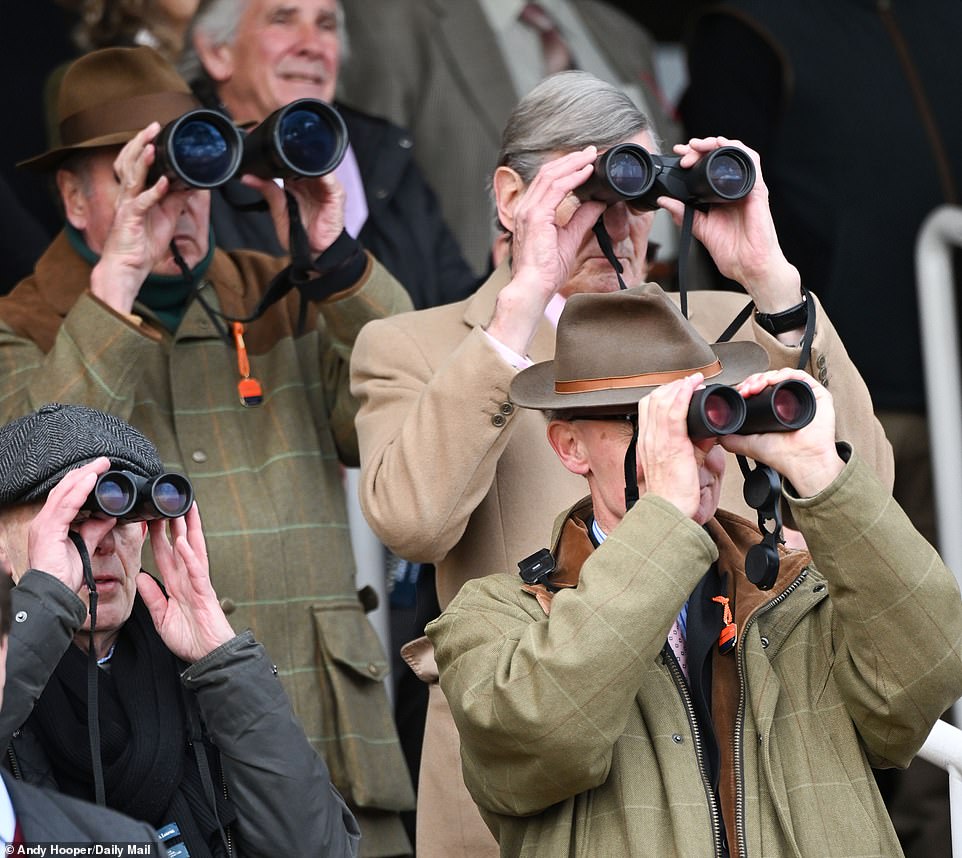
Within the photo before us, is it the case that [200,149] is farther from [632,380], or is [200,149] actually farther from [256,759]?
[256,759]

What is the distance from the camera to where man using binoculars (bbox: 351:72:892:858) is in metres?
2.97

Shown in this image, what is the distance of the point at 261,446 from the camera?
11.5 ft

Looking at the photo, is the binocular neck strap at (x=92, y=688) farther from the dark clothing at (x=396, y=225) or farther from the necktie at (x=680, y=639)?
the dark clothing at (x=396, y=225)

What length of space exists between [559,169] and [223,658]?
3.04 ft

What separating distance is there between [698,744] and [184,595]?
74 centimetres

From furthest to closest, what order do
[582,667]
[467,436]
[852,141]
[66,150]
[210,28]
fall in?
1. [852,141]
2. [210,28]
3. [66,150]
4. [467,436]
5. [582,667]

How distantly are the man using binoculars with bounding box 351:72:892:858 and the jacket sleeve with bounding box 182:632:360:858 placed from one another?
394mm

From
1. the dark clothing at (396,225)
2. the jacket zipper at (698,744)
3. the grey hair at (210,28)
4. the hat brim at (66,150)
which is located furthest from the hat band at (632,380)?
the grey hair at (210,28)

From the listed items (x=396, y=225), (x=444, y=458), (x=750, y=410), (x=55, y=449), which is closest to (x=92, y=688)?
(x=55, y=449)

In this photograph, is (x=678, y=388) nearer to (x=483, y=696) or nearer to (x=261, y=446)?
(x=483, y=696)

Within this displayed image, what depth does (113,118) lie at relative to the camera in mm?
3623

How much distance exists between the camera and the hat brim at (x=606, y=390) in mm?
2633

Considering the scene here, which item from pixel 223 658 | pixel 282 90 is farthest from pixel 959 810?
pixel 282 90

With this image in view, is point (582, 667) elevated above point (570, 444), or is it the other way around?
point (570, 444)
